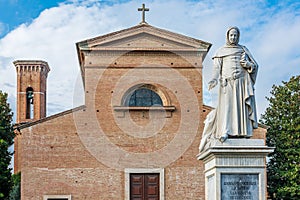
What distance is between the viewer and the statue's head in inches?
415

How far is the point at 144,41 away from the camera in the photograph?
28.4 m

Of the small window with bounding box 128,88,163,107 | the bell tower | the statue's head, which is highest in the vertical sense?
the bell tower

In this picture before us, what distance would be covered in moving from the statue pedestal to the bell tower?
138 feet

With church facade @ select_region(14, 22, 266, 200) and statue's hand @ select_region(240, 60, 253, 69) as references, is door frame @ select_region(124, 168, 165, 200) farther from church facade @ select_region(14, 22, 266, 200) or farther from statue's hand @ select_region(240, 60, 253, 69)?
statue's hand @ select_region(240, 60, 253, 69)

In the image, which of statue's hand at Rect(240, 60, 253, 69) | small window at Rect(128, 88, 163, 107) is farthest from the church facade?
statue's hand at Rect(240, 60, 253, 69)

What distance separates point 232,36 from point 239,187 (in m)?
2.44

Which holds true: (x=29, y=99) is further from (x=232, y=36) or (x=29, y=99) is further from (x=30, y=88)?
(x=232, y=36)

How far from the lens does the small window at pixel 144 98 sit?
2814 centimetres

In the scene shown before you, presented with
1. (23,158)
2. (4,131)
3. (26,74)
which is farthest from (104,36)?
(26,74)

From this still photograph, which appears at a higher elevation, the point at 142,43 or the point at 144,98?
the point at 142,43

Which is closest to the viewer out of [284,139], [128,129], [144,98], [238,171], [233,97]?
[238,171]

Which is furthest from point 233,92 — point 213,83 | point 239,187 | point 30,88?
point 30,88

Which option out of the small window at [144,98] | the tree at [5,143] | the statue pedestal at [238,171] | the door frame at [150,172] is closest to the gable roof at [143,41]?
the small window at [144,98]

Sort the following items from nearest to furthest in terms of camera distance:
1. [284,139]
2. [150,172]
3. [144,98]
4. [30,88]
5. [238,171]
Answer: [238,171] → [150,172] → [144,98] → [284,139] → [30,88]
